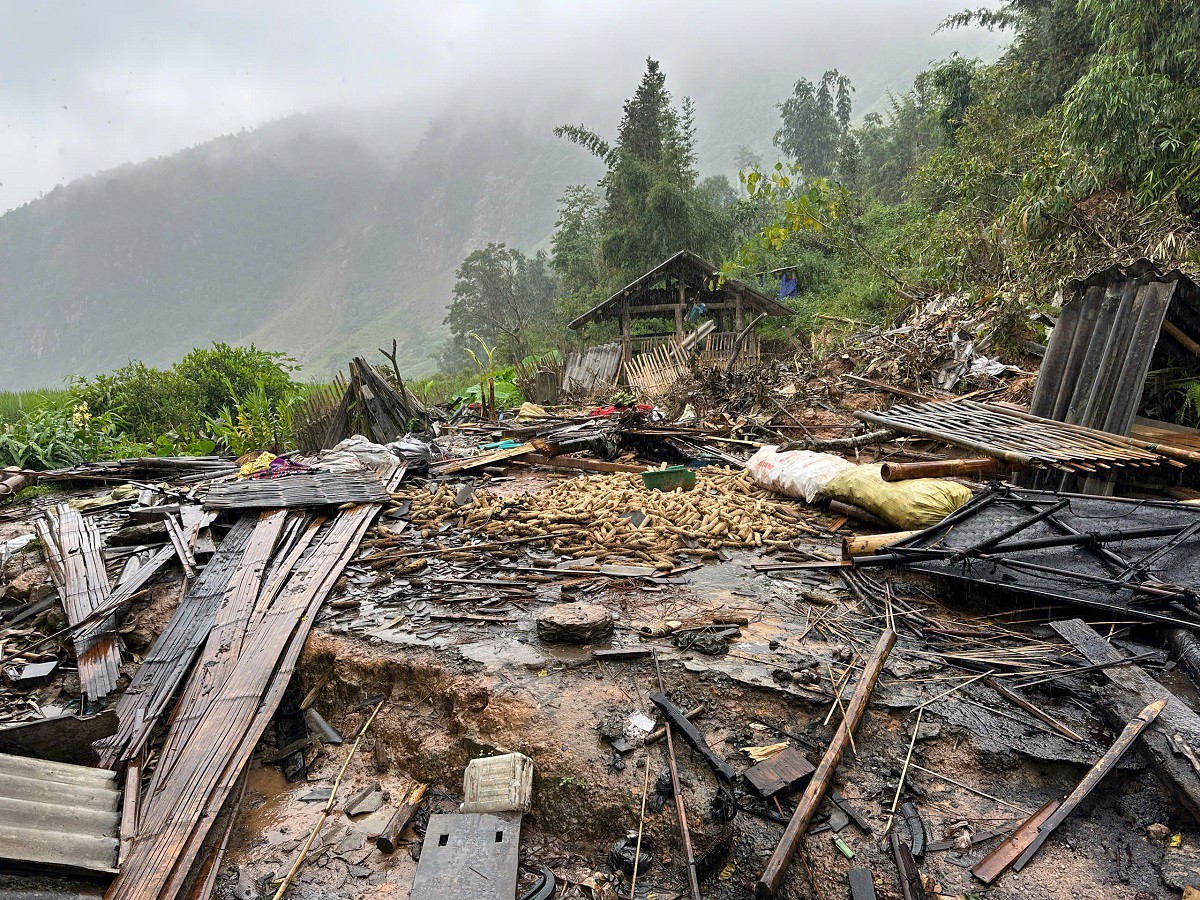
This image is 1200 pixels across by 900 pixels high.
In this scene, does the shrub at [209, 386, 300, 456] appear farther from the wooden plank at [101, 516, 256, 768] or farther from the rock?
the rock

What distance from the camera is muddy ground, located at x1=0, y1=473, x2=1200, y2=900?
236cm

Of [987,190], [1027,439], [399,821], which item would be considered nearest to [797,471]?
[1027,439]

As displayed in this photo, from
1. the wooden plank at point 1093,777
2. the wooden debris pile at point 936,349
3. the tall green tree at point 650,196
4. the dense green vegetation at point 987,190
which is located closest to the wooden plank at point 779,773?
the wooden plank at point 1093,777

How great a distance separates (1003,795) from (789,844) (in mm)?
1013

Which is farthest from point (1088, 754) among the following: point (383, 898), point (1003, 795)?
point (383, 898)

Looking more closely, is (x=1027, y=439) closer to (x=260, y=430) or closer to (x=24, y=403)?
(x=260, y=430)

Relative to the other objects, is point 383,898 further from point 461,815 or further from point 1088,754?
point 1088,754

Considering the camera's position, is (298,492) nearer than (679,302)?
Yes

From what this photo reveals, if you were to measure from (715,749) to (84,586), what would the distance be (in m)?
4.98

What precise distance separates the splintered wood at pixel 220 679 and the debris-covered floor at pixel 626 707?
0.02 m

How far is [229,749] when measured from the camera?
3207 mm

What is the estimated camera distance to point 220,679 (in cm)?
370

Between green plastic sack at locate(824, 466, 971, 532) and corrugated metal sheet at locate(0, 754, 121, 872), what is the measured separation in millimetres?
5137

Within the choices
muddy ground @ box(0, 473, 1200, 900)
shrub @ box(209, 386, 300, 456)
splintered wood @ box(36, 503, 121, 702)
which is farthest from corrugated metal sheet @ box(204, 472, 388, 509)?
shrub @ box(209, 386, 300, 456)
